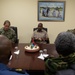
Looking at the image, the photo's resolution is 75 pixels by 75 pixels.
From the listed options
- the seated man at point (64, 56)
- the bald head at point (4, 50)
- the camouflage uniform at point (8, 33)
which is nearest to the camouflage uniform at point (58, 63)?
the seated man at point (64, 56)

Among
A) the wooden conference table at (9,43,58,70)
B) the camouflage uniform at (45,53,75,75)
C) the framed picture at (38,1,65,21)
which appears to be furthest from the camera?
the framed picture at (38,1,65,21)

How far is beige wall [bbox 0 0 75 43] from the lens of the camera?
562cm

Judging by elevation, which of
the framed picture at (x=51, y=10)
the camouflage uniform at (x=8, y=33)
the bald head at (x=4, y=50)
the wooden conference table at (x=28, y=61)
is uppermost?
the framed picture at (x=51, y=10)

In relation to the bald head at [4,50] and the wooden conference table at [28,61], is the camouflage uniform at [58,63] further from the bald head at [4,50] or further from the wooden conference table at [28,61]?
the wooden conference table at [28,61]

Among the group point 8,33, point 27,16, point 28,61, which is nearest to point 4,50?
point 28,61

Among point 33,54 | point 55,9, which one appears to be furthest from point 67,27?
point 33,54

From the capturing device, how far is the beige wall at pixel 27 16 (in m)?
5.62

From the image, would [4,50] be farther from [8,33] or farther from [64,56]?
[8,33]

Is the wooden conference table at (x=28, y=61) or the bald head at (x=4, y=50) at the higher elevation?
the bald head at (x=4, y=50)

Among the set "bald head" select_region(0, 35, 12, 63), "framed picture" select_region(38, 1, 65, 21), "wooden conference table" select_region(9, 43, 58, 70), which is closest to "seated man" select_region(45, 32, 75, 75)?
"bald head" select_region(0, 35, 12, 63)

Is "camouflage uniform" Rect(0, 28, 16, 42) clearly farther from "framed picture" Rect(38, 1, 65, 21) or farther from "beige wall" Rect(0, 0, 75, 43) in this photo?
"framed picture" Rect(38, 1, 65, 21)

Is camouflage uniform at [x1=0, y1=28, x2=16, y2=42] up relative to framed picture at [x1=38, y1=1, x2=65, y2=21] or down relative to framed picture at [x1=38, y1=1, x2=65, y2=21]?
down

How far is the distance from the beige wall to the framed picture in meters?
0.13

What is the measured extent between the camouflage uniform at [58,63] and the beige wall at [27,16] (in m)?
4.09
